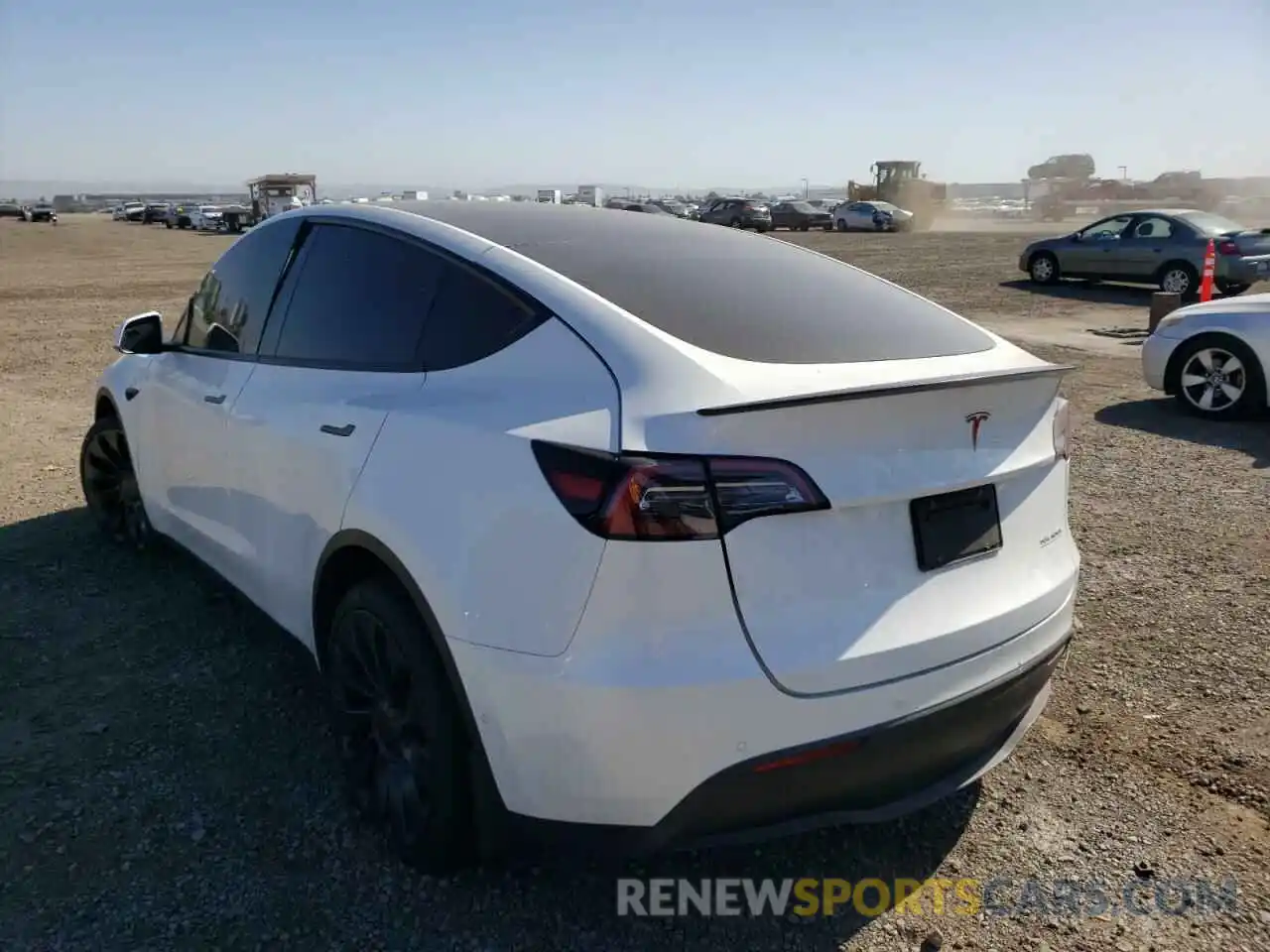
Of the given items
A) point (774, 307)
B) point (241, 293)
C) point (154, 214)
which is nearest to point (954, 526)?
point (774, 307)

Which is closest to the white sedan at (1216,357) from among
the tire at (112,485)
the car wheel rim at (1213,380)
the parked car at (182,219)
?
the car wheel rim at (1213,380)

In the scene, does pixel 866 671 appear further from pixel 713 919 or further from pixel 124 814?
pixel 124 814

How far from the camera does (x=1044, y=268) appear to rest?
762 inches

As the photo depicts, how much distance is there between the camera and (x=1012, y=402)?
2.63 metres

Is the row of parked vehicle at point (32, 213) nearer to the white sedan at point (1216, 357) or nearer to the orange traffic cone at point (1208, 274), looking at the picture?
the orange traffic cone at point (1208, 274)

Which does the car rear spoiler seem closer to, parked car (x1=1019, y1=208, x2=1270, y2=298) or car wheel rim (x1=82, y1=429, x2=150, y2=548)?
car wheel rim (x1=82, y1=429, x2=150, y2=548)

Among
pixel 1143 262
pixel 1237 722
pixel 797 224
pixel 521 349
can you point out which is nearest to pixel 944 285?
pixel 1143 262

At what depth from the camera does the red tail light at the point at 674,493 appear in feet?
6.97

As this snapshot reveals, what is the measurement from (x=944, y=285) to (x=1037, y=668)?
1839cm

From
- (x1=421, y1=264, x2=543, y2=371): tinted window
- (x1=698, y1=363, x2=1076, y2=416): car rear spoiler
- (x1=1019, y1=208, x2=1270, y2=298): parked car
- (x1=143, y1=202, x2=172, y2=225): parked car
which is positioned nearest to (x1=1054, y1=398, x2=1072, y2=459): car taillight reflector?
(x1=698, y1=363, x2=1076, y2=416): car rear spoiler

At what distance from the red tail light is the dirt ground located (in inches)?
44.5

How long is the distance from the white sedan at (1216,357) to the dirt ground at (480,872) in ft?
8.53

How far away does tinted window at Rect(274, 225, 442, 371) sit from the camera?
117 inches

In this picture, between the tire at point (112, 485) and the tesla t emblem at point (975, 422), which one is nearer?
the tesla t emblem at point (975, 422)
